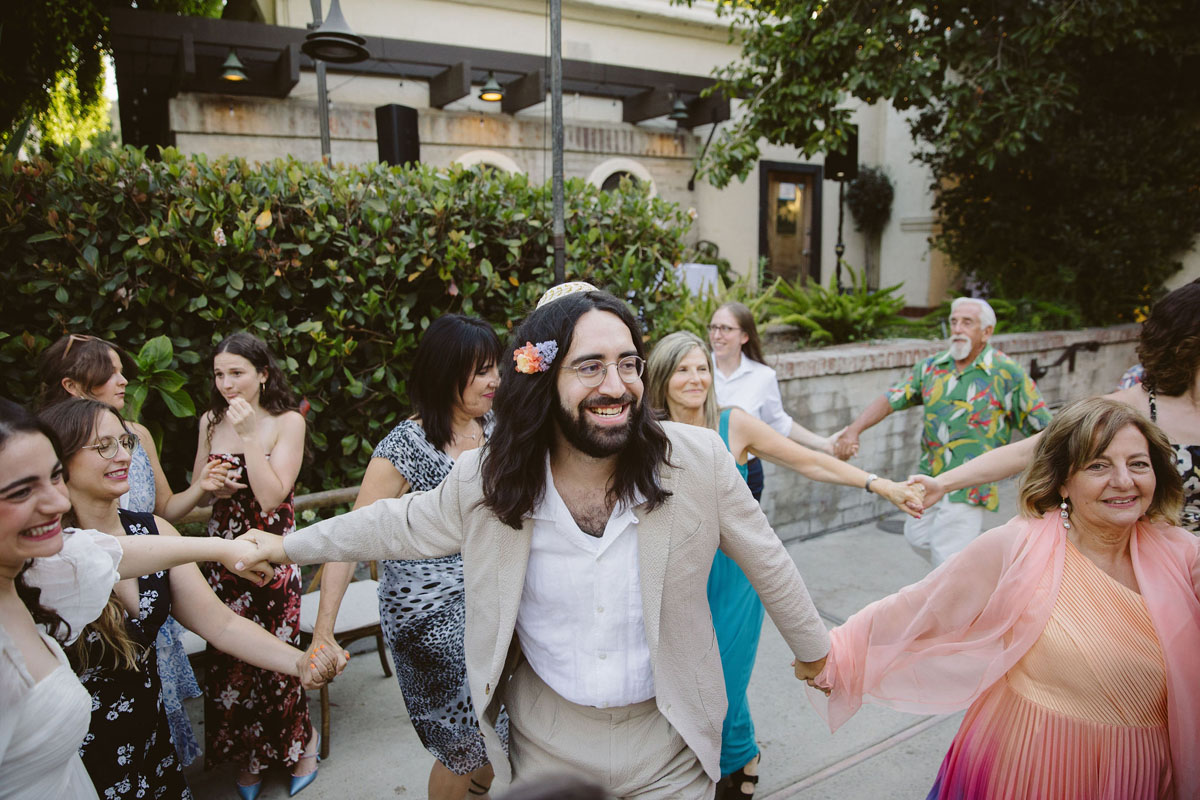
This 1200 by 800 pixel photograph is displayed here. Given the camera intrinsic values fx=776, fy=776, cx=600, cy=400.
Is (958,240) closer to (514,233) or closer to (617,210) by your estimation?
(617,210)

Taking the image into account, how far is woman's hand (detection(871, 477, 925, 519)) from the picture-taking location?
10.2ft

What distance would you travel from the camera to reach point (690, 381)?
3.21m

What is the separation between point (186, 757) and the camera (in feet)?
9.43

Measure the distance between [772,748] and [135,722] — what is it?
8.26 feet

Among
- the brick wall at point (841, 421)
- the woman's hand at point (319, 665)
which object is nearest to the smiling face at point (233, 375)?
the woman's hand at point (319, 665)

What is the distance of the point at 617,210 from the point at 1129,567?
388 centimetres

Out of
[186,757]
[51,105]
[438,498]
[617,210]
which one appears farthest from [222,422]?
[51,105]

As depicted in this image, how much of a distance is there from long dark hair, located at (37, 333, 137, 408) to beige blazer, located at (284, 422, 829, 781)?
150cm

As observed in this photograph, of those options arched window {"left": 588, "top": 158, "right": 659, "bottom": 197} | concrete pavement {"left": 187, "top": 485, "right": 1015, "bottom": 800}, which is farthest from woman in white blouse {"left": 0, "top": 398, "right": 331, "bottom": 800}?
arched window {"left": 588, "top": 158, "right": 659, "bottom": 197}

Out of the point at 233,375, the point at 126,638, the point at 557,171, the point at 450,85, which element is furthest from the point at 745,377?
the point at 450,85

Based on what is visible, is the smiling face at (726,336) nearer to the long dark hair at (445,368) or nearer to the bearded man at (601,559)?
the long dark hair at (445,368)

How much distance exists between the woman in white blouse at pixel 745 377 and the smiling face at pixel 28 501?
11.0 ft

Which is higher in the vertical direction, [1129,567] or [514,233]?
[514,233]

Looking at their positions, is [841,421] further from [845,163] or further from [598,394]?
[845,163]
